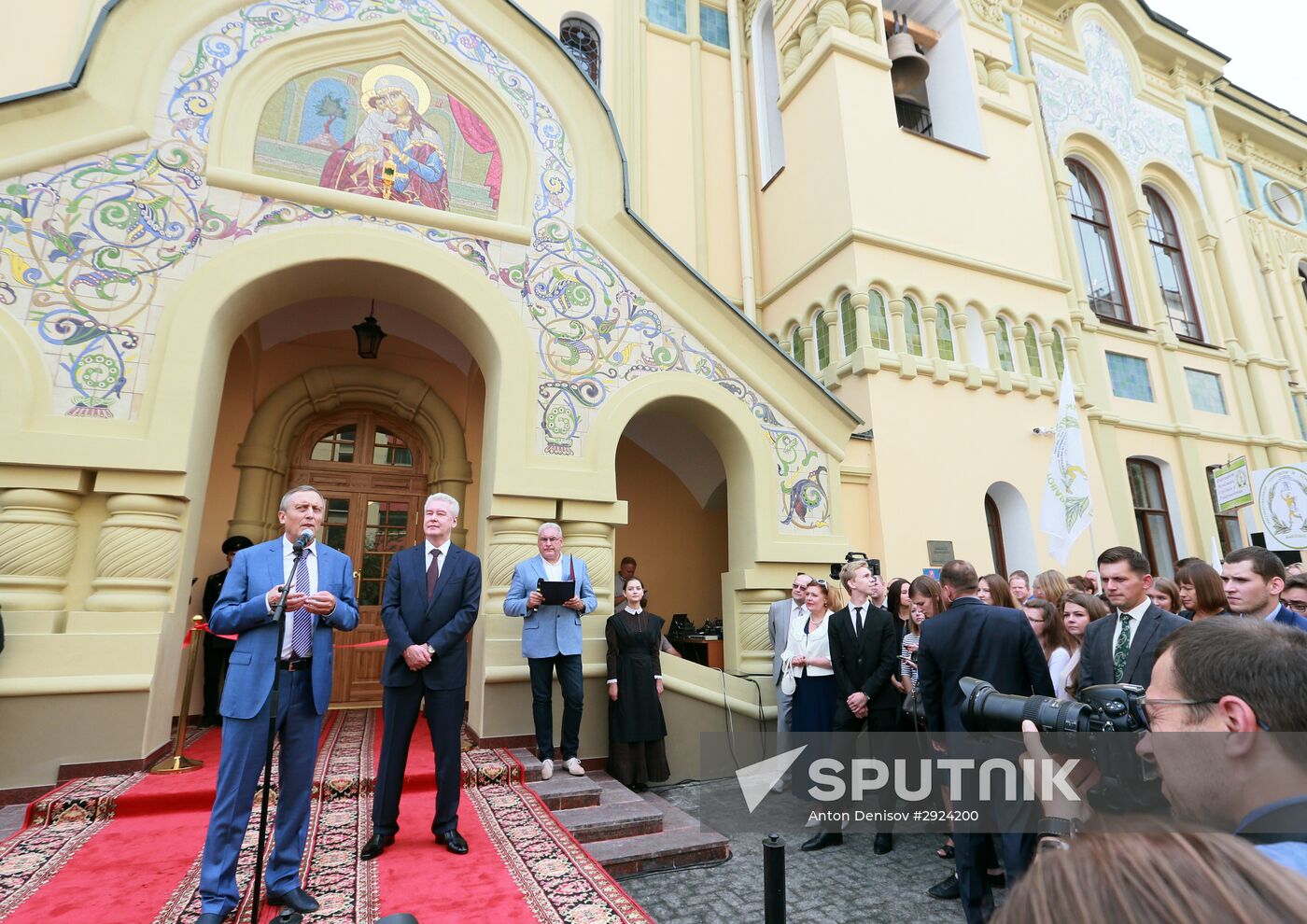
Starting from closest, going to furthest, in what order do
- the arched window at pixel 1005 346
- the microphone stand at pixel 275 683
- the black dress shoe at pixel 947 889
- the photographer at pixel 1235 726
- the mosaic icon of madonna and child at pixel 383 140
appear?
the photographer at pixel 1235 726
the microphone stand at pixel 275 683
the black dress shoe at pixel 947 889
the mosaic icon of madonna and child at pixel 383 140
the arched window at pixel 1005 346

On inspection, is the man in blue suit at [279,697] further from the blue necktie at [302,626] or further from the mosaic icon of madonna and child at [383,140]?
the mosaic icon of madonna and child at [383,140]

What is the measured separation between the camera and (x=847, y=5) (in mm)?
11125

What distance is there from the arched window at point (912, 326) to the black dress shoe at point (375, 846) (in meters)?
8.68

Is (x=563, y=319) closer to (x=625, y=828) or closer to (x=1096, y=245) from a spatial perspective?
(x=625, y=828)

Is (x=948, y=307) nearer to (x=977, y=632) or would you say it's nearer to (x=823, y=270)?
(x=823, y=270)

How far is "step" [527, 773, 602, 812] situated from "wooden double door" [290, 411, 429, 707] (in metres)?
3.62

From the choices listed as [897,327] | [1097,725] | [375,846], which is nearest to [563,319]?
[375,846]

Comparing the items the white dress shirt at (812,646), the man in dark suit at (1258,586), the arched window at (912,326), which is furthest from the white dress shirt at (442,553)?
the arched window at (912,326)

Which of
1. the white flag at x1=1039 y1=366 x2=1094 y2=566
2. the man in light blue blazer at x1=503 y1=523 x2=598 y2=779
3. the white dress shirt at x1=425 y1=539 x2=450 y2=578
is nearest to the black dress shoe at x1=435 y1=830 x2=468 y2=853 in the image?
the man in light blue blazer at x1=503 y1=523 x2=598 y2=779

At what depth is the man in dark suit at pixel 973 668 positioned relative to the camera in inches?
131

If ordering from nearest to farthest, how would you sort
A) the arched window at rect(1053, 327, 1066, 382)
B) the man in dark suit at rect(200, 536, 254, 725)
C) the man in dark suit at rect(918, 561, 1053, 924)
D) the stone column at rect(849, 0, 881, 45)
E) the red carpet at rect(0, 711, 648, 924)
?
the red carpet at rect(0, 711, 648, 924)
the man in dark suit at rect(918, 561, 1053, 924)
the man in dark suit at rect(200, 536, 254, 725)
the arched window at rect(1053, 327, 1066, 382)
the stone column at rect(849, 0, 881, 45)

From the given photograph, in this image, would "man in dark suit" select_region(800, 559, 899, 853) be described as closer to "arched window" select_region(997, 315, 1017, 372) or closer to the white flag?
the white flag

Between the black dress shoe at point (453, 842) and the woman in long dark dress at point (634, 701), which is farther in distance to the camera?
the woman in long dark dress at point (634, 701)

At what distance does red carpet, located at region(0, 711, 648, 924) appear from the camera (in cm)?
308
